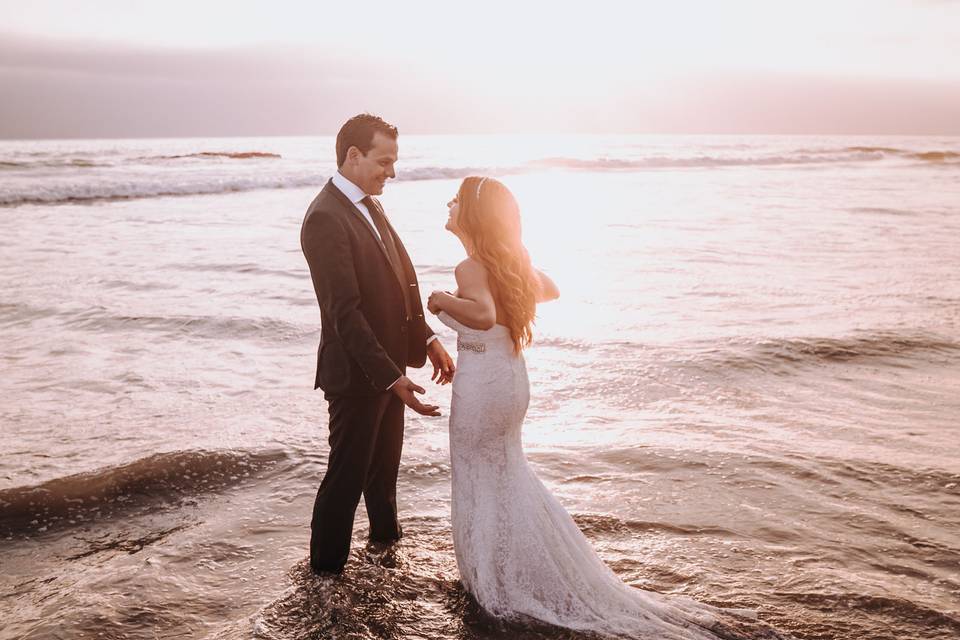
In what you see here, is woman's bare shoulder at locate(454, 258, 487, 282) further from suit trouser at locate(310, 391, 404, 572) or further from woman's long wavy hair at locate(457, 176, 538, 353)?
suit trouser at locate(310, 391, 404, 572)

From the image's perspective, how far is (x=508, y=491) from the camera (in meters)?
3.80

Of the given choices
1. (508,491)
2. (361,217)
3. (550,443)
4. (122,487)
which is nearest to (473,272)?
(361,217)

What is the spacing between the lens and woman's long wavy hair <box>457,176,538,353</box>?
11.7 feet

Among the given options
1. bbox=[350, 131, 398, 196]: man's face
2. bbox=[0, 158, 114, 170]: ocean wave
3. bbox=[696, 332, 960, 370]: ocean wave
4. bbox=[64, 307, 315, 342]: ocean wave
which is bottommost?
bbox=[64, 307, 315, 342]: ocean wave

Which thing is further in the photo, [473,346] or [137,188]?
[137,188]

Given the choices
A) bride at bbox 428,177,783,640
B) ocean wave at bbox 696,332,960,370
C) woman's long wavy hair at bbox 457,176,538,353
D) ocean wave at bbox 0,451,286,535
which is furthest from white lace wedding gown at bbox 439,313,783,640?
ocean wave at bbox 696,332,960,370

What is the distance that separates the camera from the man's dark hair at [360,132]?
3.94 meters

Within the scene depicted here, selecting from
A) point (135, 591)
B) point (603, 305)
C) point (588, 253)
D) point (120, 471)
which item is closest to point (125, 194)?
point (588, 253)

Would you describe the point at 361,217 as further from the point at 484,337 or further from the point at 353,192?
the point at 484,337

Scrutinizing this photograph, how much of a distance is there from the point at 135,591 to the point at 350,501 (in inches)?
51.7

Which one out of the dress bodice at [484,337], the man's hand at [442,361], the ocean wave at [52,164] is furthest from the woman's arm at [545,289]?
the ocean wave at [52,164]

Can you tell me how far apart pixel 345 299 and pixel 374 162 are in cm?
74

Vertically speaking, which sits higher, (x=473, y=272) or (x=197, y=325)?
(x=473, y=272)

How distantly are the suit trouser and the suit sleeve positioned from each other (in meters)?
0.29
